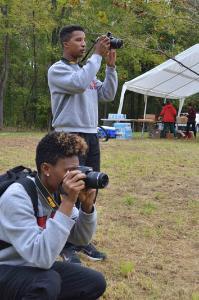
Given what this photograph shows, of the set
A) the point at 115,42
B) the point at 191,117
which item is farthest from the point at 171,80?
the point at 115,42

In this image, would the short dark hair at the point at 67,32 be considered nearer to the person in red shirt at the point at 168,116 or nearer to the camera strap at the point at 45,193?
the camera strap at the point at 45,193

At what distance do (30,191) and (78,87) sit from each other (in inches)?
53.5

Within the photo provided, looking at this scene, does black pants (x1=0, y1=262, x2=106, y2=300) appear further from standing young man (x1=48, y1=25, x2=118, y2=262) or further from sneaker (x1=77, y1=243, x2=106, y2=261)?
sneaker (x1=77, y1=243, x2=106, y2=261)

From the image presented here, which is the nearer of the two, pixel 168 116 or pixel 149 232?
pixel 149 232

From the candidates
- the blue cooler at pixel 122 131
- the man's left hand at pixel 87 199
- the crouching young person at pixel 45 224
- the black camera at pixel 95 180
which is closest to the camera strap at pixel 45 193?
the crouching young person at pixel 45 224

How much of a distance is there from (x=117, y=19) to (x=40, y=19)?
3.58 meters

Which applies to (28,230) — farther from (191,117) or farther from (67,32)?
(191,117)

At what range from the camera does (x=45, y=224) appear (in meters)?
2.42

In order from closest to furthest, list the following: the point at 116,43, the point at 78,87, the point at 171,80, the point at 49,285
→ the point at 49,285
the point at 78,87
the point at 116,43
the point at 171,80

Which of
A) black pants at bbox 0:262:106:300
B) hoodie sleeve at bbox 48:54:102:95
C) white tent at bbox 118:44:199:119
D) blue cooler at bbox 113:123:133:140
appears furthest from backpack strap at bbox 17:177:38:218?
blue cooler at bbox 113:123:133:140

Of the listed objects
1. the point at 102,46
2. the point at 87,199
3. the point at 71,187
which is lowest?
the point at 87,199

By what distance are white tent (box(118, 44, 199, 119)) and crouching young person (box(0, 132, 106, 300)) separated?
13550 millimetres

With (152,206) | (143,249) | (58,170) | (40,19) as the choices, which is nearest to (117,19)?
(40,19)

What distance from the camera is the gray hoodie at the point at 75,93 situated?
3.58 metres
